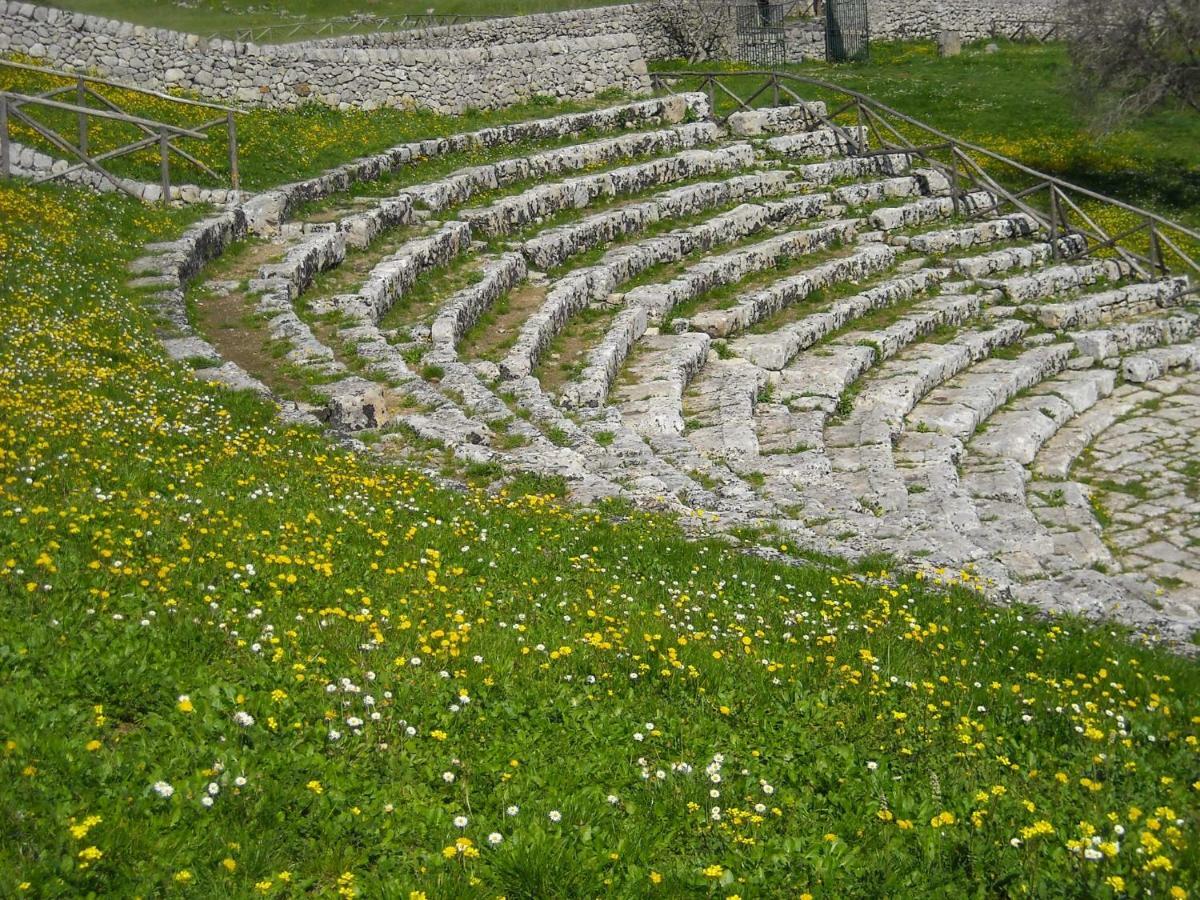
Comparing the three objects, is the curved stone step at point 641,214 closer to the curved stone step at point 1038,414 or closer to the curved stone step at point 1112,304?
the curved stone step at point 1112,304

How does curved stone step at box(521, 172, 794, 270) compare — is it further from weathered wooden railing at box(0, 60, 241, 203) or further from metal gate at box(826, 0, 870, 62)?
metal gate at box(826, 0, 870, 62)

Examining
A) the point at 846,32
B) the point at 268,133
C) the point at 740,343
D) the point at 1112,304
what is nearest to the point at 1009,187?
the point at 1112,304

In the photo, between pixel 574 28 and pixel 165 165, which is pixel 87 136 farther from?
pixel 574 28

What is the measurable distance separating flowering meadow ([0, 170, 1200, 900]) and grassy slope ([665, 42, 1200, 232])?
26004 millimetres

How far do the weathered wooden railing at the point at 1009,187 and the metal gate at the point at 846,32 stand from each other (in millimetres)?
9882

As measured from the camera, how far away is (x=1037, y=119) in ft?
119

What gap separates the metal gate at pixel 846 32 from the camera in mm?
43781

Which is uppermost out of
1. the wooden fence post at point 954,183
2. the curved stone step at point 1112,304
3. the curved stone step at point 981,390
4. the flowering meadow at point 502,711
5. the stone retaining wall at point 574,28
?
the stone retaining wall at point 574,28

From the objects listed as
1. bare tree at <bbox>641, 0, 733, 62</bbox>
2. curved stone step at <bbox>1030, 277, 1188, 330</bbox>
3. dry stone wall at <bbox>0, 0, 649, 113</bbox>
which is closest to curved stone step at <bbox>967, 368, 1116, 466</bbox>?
curved stone step at <bbox>1030, 277, 1188, 330</bbox>

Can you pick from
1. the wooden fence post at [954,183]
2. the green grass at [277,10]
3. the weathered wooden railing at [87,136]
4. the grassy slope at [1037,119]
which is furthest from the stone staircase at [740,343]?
the green grass at [277,10]

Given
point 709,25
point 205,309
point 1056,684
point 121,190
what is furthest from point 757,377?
point 709,25

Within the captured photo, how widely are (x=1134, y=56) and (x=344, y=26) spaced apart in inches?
1020

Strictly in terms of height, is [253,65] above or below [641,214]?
above

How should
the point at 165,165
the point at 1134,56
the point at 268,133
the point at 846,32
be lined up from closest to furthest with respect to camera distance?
the point at 165,165 < the point at 268,133 < the point at 1134,56 < the point at 846,32
